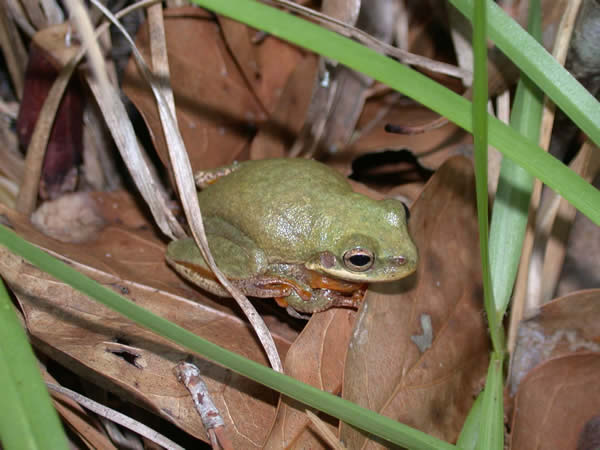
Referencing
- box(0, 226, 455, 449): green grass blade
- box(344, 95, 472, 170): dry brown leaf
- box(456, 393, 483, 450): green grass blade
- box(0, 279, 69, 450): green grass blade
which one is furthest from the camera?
box(344, 95, 472, 170): dry brown leaf

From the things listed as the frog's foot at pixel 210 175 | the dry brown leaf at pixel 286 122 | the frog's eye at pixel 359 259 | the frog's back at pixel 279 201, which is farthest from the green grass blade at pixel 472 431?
the dry brown leaf at pixel 286 122

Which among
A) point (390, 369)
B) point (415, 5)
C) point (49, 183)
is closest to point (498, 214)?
point (390, 369)

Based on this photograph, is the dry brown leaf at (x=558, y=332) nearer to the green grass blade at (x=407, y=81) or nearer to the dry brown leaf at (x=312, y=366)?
the green grass blade at (x=407, y=81)

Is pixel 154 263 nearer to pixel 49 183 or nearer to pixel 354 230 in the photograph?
pixel 49 183

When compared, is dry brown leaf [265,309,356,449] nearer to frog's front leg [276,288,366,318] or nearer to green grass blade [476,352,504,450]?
frog's front leg [276,288,366,318]

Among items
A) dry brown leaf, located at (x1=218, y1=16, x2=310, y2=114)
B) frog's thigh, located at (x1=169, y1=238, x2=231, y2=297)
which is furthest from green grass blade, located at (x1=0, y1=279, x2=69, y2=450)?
dry brown leaf, located at (x1=218, y1=16, x2=310, y2=114)

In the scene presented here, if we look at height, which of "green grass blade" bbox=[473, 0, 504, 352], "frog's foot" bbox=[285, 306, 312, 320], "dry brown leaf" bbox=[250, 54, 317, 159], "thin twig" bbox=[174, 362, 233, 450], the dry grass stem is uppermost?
"green grass blade" bbox=[473, 0, 504, 352]
